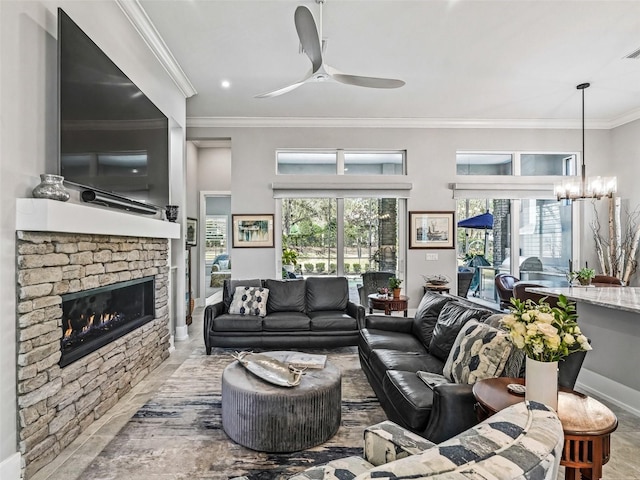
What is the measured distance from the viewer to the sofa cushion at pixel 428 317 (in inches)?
131

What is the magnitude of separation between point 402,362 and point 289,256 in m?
3.75

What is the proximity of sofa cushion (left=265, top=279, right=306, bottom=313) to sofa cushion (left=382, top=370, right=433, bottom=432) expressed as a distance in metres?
2.28

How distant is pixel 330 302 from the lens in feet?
15.7

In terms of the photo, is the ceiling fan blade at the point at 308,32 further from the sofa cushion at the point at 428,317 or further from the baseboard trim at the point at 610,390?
the baseboard trim at the point at 610,390

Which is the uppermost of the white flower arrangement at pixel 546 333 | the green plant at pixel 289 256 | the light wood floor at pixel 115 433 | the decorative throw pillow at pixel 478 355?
the green plant at pixel 289 256

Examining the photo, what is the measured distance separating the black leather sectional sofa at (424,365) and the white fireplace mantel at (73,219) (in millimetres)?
2306

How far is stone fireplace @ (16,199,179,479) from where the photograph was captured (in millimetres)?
2072

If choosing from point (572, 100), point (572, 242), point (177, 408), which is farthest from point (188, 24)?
point (572, 242)

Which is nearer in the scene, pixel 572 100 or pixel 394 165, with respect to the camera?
pixel 572 100

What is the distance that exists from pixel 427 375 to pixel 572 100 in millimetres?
4996

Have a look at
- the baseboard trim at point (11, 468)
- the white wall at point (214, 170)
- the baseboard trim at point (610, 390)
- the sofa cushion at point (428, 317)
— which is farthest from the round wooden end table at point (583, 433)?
the white wall at point (214, 170)

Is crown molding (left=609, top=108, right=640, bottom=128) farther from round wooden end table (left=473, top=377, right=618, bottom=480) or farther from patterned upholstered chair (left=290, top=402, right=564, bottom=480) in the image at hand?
patterned upholstered chair (left=290, top=402, right=564, bottom=480)

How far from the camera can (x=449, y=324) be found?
9.37ft

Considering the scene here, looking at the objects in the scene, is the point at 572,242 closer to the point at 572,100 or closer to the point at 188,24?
the point at 572,100
